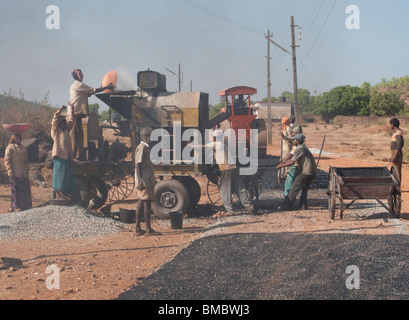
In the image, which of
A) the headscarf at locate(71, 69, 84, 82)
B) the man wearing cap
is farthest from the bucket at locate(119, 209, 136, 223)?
the man wearing cap

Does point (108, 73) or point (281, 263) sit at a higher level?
point (108, 73)

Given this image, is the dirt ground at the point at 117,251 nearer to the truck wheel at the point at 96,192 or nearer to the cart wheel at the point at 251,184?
the truck wheel at the point at 96,192

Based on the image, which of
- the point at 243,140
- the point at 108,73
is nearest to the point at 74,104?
the point at 108,73

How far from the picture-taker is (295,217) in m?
10.1

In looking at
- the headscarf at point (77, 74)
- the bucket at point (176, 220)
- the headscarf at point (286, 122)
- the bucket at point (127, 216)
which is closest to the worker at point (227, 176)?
the bucket at point (176, 220)

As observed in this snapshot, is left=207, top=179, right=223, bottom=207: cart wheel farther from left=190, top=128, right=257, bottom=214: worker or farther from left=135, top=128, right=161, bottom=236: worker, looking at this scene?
left=135, top=128, right=161, bottom=236: worker

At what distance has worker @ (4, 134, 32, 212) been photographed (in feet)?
38.0

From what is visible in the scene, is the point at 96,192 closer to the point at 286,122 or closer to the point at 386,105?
the point at 286,122

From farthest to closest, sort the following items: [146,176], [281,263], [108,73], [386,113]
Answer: [386,113] → [108,73] → [146,176] → [281,263]

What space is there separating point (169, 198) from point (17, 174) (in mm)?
3943

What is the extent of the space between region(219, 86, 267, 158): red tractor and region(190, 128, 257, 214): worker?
8902mm
